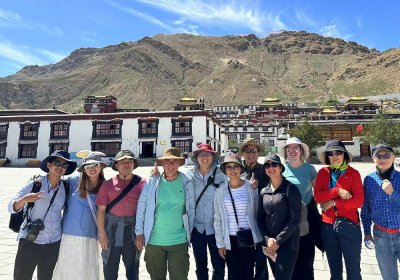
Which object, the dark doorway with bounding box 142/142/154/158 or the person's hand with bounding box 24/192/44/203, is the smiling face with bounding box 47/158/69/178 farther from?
the dark doorway with bounding box 142/142/154/158

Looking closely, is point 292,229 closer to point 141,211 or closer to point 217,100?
point 141,211

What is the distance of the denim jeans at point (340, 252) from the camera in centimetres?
345

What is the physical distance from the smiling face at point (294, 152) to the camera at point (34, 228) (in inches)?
134

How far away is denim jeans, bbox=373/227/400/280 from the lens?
11.3ft

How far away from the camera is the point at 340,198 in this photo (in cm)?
353

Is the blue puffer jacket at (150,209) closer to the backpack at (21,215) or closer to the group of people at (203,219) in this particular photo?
the group of people at (203,219)

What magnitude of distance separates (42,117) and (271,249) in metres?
44.8

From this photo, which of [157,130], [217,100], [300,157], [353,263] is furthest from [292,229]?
[217,100]

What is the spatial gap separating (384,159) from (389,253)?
3.75 feet

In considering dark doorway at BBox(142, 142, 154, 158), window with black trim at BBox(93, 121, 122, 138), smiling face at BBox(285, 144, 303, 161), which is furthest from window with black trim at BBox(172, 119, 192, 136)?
smiling face at BBox(285, 144, 303, 161)

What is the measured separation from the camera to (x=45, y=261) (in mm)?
3498

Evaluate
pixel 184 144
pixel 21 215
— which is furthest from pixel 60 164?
pixel 184 144

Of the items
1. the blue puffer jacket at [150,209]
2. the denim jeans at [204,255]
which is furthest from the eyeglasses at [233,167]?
the denim jeans at [204,255]

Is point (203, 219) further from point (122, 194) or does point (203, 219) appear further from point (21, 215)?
point (21, 215)
